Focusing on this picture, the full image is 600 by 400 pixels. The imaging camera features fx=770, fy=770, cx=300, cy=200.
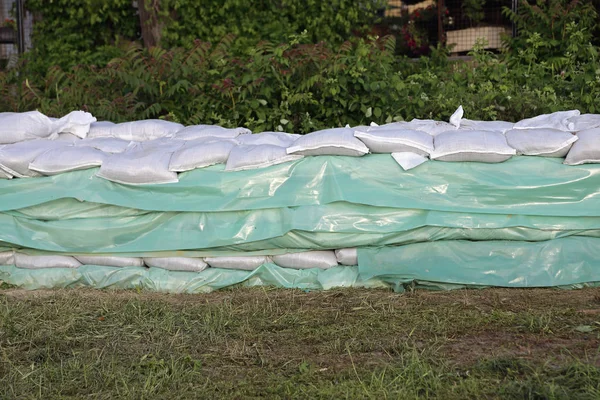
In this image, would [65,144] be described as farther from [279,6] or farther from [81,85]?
[279,6]

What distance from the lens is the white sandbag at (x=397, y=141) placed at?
429 centimetres

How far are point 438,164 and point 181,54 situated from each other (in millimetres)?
3407

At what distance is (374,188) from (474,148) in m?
0.59

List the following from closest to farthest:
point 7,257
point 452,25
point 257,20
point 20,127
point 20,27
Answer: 1. point 7,257
2. point 20,127
3. point 257,20
4. point 452,25
5. point 20,27

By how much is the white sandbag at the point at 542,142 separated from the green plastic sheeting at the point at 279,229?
362 millimetres

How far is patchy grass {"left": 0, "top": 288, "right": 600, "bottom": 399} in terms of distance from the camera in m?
2.99

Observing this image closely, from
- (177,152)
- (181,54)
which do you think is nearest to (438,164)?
(177,152)

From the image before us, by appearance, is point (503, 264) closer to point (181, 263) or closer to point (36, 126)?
point (181, 263)

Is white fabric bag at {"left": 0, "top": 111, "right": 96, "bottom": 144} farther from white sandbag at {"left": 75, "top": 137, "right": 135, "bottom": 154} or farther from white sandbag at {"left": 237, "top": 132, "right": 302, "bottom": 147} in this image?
white sandbag at {"left": 237, "top": 132, "right": 302, "bottom": 147}

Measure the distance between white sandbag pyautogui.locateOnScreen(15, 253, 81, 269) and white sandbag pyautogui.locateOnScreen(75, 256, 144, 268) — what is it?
75mm

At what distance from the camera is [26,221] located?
4.61m

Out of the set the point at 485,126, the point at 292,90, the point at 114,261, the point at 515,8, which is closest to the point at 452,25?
the point at 515,8

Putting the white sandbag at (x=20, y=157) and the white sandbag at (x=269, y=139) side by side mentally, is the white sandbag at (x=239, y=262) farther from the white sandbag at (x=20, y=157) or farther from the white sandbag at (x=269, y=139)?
the white sandbag at (x=20, y=157)

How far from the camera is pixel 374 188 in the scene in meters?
4.31
